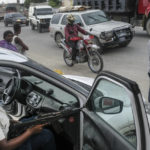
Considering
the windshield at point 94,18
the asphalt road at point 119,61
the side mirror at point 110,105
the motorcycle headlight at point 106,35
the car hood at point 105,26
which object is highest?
the windshield at point 94,18

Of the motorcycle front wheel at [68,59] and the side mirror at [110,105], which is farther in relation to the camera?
the motorcycle front wheel at [68,59]


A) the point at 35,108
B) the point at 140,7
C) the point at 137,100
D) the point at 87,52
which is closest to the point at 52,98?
the point at 35,108

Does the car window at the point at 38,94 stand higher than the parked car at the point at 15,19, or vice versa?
the car window at the point at 38,94

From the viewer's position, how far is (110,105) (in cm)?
221

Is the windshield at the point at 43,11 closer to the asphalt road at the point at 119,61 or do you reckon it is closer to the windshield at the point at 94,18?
the asphalt road at the point at 119,61

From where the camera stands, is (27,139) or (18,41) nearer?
(27,139)

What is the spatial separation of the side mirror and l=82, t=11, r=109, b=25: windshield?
917 centimetres

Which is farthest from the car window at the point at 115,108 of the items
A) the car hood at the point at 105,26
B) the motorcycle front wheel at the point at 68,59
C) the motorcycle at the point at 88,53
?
the car hood at the point at 105,26

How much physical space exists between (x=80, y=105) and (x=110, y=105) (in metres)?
0.44

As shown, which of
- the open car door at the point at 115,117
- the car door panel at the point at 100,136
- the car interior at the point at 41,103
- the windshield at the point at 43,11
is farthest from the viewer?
the windshield at the point at 43,11

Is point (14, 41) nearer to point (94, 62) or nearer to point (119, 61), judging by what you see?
point (94, 62)

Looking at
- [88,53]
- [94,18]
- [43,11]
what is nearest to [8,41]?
[88,53]

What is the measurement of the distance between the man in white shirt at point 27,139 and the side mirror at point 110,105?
60 cm

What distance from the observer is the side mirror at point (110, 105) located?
2.11 meters
